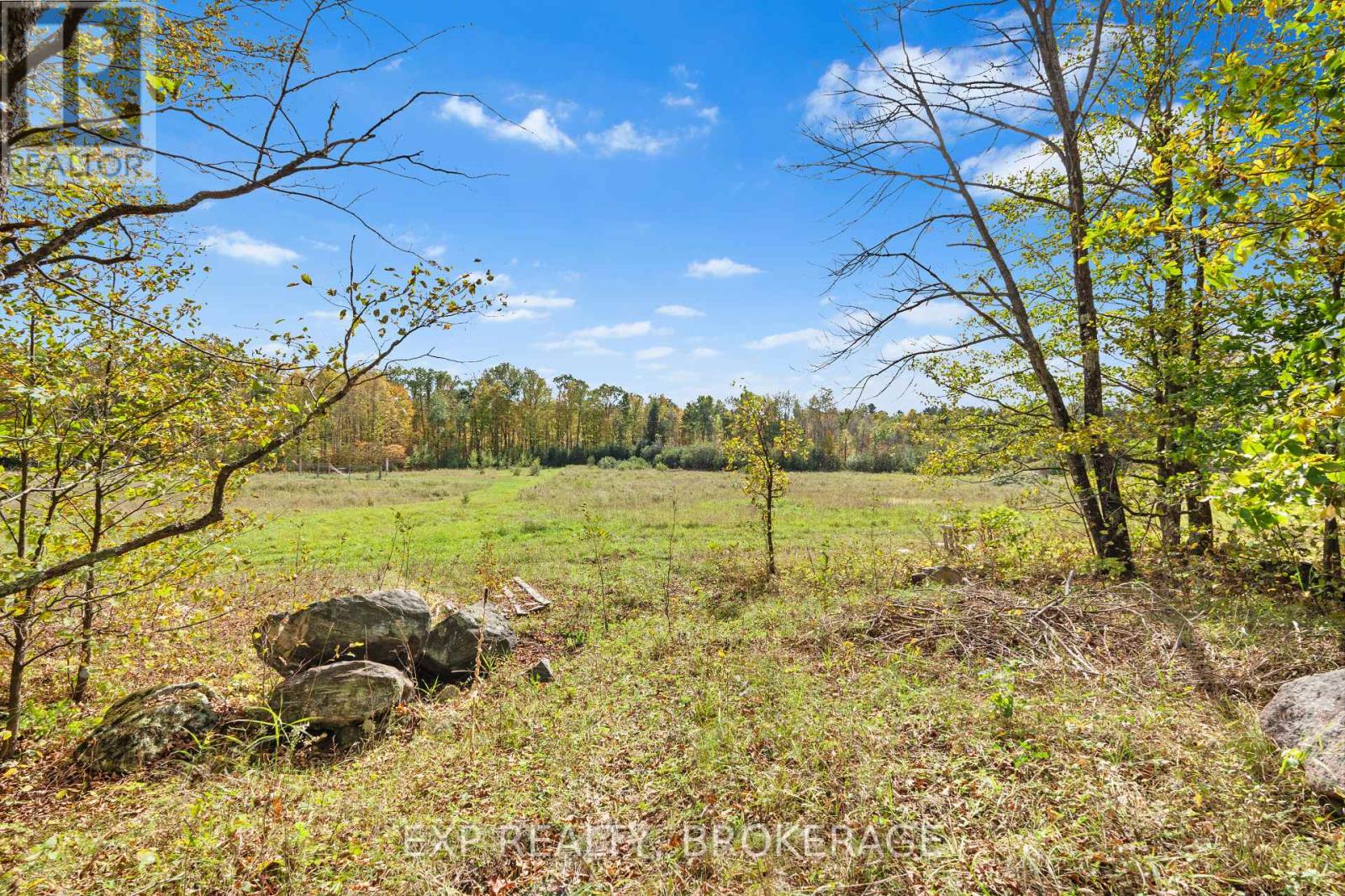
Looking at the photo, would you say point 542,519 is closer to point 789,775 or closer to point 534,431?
point 789,775

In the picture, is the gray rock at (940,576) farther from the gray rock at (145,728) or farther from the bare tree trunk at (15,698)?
the bare tree trunk at (15,698)

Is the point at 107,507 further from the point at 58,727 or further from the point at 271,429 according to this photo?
the point at 271,429

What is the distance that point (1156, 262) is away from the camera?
6391 millimetres

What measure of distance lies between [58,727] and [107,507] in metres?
2.11

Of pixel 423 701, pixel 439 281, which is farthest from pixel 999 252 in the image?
pixel 423 701

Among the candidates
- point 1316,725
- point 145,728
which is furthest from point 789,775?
point 145,728

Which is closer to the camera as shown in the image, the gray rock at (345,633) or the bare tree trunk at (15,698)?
the bare tree trunk at (15,698)

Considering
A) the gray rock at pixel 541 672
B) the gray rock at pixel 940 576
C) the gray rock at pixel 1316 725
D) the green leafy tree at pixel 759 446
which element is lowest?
the gray rock at pixel 541 672

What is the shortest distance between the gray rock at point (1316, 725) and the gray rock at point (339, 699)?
7.27m

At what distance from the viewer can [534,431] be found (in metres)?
65.3

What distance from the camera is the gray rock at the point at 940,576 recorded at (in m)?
8.76

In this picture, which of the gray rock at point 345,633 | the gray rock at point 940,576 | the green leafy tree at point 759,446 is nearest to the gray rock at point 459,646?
the gray rock at point 345,633

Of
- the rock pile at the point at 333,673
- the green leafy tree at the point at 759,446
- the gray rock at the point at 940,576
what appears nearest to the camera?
the rock pile at the point at 333,673

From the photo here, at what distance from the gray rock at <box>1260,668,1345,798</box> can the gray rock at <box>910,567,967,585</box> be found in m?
4.90
